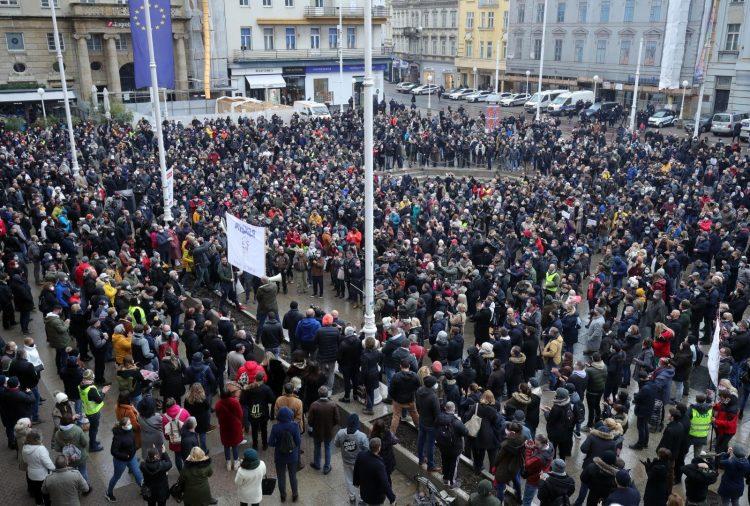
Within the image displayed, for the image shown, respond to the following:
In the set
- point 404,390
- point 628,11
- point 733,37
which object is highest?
point 628,11

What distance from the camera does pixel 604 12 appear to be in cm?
5478

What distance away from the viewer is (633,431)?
37.1ft

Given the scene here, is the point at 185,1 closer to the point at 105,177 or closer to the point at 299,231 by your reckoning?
the point at 105,177

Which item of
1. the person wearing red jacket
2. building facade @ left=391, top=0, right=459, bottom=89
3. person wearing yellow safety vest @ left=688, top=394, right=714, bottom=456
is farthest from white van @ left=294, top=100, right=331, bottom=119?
person wearing yellow safety vest @ left=688, top=394, right=714, bottom=456

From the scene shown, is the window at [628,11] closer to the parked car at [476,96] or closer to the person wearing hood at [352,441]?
the parked car at [476,96]

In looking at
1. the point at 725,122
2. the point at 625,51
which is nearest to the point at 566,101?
the point at 625,51

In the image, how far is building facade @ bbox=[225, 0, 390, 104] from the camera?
53844 millimetres

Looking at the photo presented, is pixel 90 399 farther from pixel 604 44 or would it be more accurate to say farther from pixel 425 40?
pixel 425 40

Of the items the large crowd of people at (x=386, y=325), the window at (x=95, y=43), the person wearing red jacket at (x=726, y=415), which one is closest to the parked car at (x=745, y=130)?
the large crowd of people at (x=386, y=325)

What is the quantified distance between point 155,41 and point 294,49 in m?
38.0

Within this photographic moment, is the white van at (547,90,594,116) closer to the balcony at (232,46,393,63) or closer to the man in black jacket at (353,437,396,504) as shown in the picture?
the balcony at (232,46,393,63)

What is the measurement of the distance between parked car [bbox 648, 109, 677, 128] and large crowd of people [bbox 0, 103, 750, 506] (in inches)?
632

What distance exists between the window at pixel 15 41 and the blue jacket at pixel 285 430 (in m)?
49.0

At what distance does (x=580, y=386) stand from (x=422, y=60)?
242 ft
